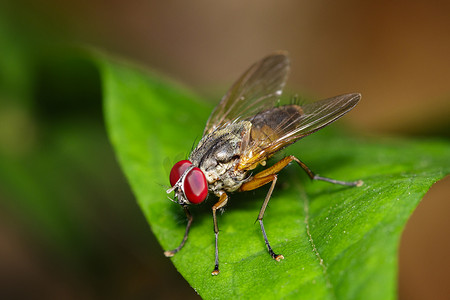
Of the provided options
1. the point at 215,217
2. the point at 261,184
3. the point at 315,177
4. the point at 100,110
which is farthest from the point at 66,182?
the point at 315,177

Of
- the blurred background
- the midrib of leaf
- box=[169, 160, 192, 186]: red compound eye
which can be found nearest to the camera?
the midrib of leaf

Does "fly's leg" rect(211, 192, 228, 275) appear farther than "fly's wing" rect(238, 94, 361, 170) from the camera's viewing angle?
No

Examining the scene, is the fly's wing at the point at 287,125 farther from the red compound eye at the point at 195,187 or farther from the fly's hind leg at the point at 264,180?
the red compound eye at the point at 195,187

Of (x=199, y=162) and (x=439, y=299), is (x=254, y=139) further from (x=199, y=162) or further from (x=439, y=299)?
(x=439, y=299)

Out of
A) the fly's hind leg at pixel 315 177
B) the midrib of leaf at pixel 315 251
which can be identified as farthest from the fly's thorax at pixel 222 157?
the midrib of leaf at pixel 315 251

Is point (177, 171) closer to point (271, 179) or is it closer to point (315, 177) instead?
point (271, 179)

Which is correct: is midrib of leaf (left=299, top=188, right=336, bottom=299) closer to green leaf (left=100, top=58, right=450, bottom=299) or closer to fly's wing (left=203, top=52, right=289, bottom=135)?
green leaf (left=100, top=58, right=450, bottom=299)

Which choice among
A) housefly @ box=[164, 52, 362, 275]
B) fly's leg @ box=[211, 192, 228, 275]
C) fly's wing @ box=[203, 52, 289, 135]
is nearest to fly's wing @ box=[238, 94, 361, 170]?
housefly @ box=[164, 52, 362, 275]
